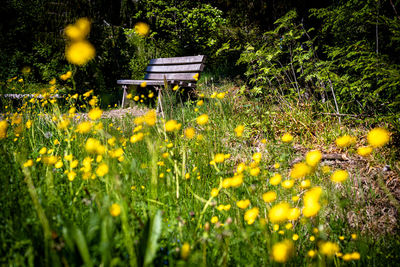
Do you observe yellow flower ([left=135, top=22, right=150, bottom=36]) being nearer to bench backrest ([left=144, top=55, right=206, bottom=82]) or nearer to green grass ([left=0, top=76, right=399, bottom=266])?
bench backrest ([left=144, top=55, right=206, bottom=82])

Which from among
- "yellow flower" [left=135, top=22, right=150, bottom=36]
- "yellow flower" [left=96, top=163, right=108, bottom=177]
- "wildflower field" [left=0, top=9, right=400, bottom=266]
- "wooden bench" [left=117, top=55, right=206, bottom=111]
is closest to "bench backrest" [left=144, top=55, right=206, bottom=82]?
"wooden bench" [left=117, top=55, right=206, bottom=111]

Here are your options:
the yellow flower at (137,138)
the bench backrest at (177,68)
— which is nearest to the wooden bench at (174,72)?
the bench backrest at (177,68)

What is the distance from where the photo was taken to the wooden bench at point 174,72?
4.39 meters

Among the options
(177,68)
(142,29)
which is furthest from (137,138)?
(142,29)

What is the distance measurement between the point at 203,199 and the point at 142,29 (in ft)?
29.8

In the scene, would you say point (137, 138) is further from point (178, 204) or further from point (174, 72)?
point (174, 72)

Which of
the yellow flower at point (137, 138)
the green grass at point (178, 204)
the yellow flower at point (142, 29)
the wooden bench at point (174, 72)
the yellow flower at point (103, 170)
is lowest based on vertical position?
the green grass at point (178, 204)

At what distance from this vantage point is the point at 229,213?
4.12 ft

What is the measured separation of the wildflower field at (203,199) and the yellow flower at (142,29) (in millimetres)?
6852

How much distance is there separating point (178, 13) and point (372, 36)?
677 centimetres

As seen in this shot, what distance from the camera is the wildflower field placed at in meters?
0.81

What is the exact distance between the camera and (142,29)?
862 centimetres

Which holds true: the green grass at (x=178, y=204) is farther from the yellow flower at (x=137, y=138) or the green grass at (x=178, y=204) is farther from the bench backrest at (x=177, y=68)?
the bench backrest at (x=177, y=68)

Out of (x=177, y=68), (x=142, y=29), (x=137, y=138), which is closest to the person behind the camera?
(x=137, y=138)
